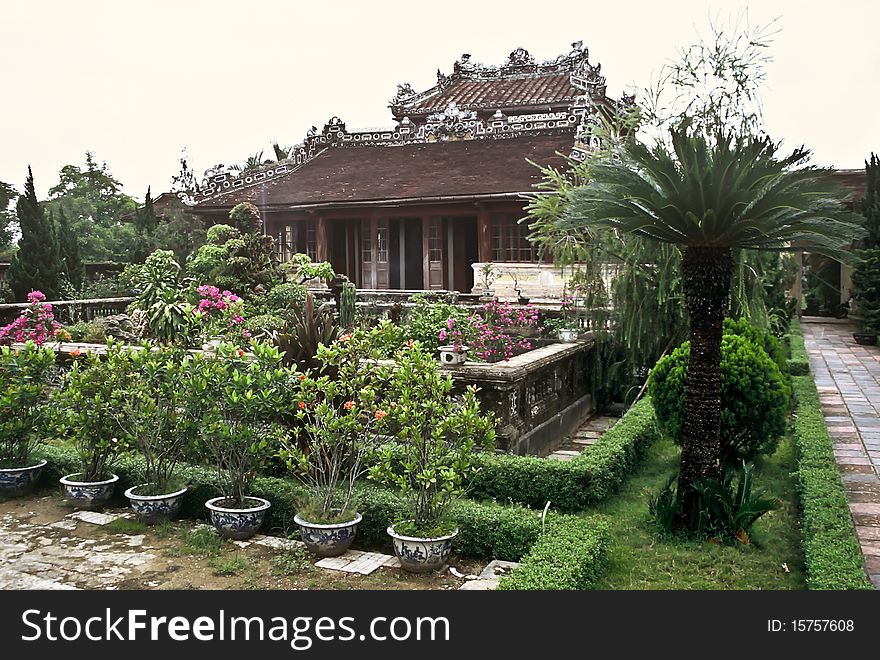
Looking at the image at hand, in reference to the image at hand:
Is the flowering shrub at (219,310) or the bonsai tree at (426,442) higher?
the flowering shrub at (219,310)

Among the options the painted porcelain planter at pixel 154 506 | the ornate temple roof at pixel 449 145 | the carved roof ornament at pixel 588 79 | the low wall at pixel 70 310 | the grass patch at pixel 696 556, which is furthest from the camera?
the carved roof ornament at pixel 588 79

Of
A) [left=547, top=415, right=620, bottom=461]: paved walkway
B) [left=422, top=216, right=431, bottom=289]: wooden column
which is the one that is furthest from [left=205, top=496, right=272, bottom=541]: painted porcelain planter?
[left=422, top=216, right=431, bottom=289]: wooden column

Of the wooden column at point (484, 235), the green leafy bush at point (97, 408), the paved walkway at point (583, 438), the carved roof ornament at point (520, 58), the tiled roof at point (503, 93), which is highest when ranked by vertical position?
the carved roof ornament at point (520, 58)

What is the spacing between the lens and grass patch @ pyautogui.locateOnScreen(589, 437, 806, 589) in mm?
4992

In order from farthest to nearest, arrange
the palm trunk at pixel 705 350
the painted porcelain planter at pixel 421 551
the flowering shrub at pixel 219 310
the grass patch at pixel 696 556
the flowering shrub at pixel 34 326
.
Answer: the flowering shrub at pixel 34 326, the flowering shrub at pixel 219 310, the palm trunk at pixel 705 350, the painted porcelain planter at pixel 421 551, the grass patch at pixel 696 556

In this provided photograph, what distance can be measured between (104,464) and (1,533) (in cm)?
96

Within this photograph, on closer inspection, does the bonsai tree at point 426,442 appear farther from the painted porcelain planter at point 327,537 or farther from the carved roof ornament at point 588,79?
the carved roof ornament at point 588,79

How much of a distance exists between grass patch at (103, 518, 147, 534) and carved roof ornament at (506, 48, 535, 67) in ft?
77.6

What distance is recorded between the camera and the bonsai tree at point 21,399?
7.11 m

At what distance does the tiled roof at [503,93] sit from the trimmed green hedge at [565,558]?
20.9 meters

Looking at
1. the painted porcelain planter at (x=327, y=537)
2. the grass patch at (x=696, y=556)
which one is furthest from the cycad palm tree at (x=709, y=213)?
the painted porcelain planter at (x=327, y=537)

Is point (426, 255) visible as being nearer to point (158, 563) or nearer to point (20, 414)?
point (20, 414)

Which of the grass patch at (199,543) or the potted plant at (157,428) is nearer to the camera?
the grass patch at (199,543)
